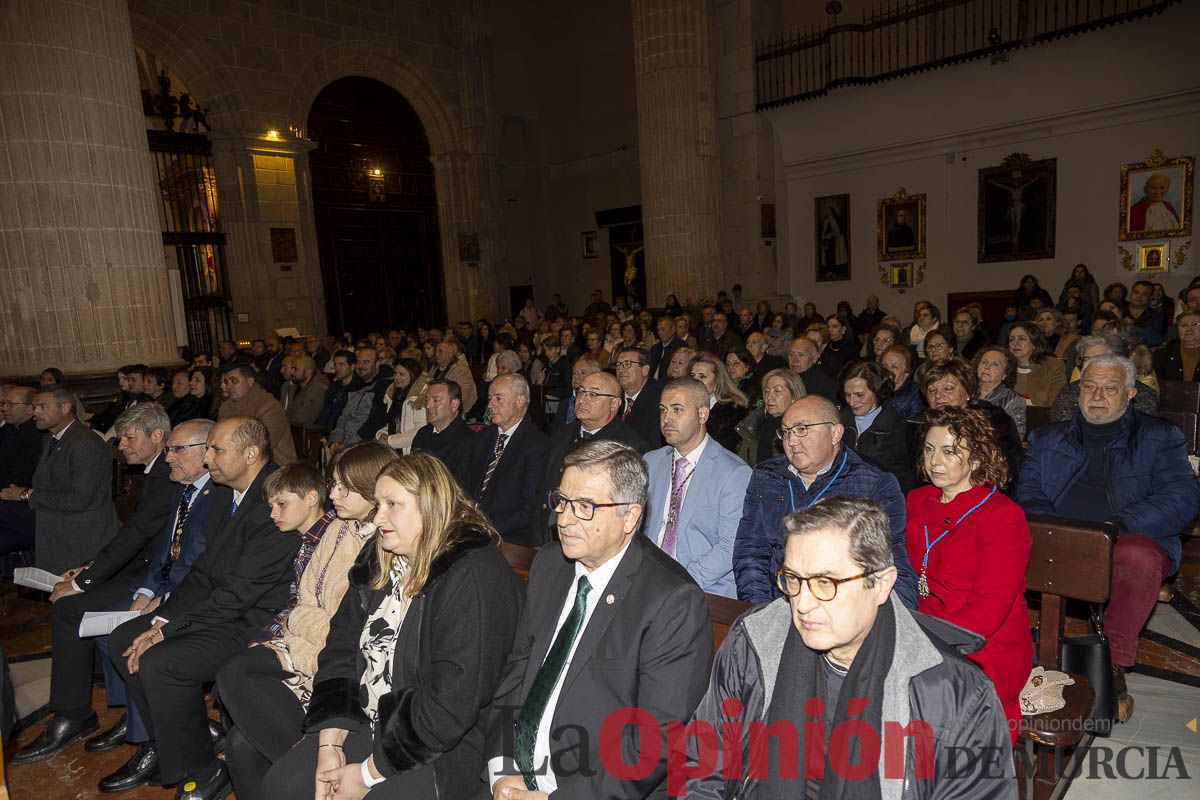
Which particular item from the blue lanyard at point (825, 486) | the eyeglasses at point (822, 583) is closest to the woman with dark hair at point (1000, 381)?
the blue lanyard at point (825, 486)

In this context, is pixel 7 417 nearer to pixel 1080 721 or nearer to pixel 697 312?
pixel 1080 721

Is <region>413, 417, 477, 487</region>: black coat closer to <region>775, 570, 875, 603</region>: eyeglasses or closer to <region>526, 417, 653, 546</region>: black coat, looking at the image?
<region>526, 417, 653, 546</region>: black coat

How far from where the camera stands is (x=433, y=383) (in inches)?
191

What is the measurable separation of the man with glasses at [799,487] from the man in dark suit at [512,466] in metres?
1.66

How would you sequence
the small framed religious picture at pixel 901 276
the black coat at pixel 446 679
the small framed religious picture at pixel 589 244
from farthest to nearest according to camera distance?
the small framed religious picture at pixel 589 244, the small framed religious picture at pixel 901 276, the black coat at pixel 446 679

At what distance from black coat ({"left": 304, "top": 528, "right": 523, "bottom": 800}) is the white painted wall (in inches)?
532

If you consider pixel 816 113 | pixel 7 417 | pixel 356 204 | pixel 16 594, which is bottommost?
pixel 16 594

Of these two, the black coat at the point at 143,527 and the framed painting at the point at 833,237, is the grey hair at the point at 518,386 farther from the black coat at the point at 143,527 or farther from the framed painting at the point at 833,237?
the framed painting at the point at 833,237

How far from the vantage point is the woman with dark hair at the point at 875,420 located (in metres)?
4.20

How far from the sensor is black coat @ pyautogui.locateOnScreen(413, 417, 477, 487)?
15.5 ft

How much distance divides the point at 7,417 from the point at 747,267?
13.6 metres

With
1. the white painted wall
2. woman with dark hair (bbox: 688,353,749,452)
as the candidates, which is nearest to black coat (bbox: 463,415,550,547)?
woman with dark hair (bbox: 688,353,749,452)

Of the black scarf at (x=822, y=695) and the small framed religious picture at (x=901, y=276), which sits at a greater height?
the small framed religious picture at (x=901, y=276)

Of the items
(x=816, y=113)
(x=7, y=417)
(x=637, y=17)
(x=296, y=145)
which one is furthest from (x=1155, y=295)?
(x=296, y=145)
